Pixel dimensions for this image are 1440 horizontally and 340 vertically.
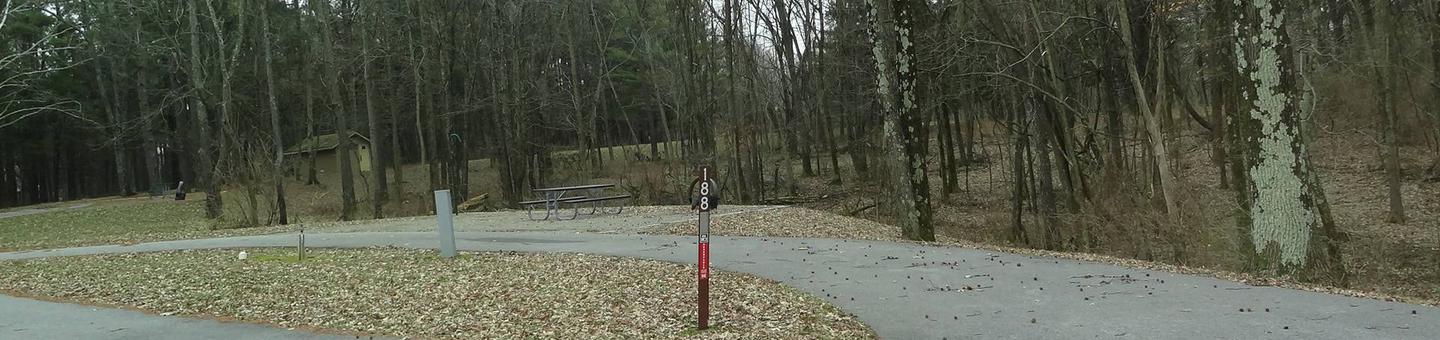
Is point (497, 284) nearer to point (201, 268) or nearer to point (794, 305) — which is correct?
point (794, 305)

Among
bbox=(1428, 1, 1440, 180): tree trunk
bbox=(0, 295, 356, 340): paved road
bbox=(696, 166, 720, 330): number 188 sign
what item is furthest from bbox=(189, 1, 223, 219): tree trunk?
bbox=(1428, 1, 1440, 180): tree trunk

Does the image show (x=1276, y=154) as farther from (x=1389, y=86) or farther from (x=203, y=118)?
(x=203, y=118)

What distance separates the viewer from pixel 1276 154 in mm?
9281

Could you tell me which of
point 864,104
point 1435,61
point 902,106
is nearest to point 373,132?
point 864,104

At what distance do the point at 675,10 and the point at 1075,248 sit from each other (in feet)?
56.0

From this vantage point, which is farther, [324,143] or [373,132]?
[324,143]

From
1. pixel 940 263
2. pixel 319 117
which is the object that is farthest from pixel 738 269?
pixel 319 117

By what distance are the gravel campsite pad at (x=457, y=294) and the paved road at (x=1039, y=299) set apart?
1.87 ft

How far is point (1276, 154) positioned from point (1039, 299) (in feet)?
11.8

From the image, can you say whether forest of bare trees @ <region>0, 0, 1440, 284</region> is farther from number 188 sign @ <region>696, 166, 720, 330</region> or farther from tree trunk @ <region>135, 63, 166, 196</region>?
number 188 sign @ <region>696, 166, 720, 330</region>

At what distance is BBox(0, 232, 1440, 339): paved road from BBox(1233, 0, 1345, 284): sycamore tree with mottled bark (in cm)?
144

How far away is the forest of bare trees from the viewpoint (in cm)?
1353

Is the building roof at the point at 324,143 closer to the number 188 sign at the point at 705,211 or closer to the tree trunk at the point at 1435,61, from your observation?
the tree trunk at the point at 1435,61

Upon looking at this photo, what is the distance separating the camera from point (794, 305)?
766 centimetres
